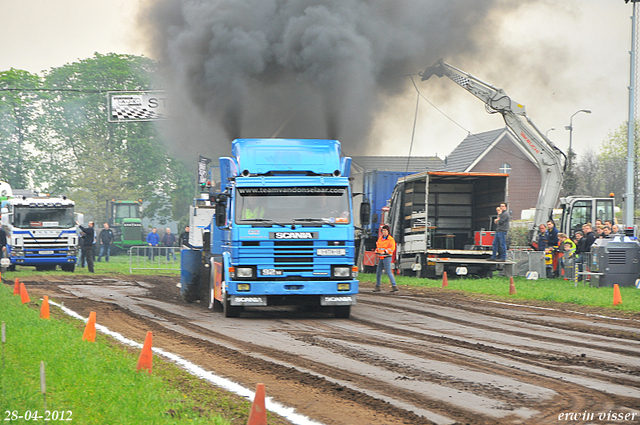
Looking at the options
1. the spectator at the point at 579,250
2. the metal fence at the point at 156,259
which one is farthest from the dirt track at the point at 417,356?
the metal fence at the point at 156,259

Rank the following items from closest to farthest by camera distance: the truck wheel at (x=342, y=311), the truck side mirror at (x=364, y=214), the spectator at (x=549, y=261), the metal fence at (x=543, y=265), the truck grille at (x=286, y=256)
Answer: the truck grille at (x=286, y=256)
the truck wheel at (x=342, y=311)
the truck side mirror at (x=364, y=214)
the metal fence at (x=543, y=265)
the spectator at (x=549, y=261)

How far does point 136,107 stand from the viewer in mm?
28875

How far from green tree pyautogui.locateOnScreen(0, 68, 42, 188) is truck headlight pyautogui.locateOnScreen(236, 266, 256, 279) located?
48.1m

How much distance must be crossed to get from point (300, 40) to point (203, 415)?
1528cm

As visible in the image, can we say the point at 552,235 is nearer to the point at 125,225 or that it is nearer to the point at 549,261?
the point at 549,261

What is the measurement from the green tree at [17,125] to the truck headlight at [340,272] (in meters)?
48.7

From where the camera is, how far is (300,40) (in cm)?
2030

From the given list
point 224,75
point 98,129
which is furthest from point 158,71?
point 98,129

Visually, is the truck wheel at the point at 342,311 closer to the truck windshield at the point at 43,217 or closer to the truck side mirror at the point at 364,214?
the truck side mirror at the point at 364,214

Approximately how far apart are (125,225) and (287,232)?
1495 inches

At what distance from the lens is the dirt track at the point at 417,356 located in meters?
6.66

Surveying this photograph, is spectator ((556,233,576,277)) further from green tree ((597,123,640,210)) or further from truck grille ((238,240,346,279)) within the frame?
green tree ((597,123,640,210))

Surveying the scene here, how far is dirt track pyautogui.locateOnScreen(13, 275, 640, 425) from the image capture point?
262 inches

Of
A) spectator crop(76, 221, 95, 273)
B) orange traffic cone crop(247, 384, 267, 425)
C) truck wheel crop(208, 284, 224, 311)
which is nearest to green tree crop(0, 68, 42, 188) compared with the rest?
spectator crop(76, 221, 95, 273)
